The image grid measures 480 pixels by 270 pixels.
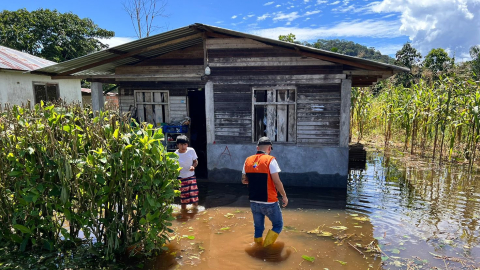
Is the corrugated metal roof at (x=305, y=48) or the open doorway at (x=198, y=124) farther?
the open doorway at (x=198, y=124)

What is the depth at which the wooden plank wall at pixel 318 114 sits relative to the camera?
8219 millimetres

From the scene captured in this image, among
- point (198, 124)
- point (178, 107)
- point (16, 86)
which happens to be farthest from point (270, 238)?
point (16, 86)

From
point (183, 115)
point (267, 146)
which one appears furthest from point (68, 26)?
point (267, 146)

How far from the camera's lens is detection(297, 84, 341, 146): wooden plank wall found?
822 centimetres

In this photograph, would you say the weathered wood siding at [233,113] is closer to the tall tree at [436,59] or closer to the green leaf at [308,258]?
the green leaf at [308,258]

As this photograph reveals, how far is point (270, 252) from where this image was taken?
4.82 m

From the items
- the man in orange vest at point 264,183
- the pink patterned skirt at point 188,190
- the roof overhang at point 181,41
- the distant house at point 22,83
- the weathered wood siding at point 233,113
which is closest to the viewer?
the man in orange vest at point 264,183

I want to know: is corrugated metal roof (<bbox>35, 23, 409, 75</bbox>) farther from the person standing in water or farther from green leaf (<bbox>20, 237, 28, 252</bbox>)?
green leaf (<bbox>20, 237, 28, 252</bbox>)

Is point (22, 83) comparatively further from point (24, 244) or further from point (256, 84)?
point (24, 244)

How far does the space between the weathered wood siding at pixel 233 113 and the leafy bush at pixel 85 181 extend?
445 cm

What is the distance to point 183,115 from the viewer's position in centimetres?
1000

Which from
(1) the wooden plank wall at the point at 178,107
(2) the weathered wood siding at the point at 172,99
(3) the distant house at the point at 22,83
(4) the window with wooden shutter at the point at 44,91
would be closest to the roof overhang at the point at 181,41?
(2) the weathered wood siding at the point at 172,99

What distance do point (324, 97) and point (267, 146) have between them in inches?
167

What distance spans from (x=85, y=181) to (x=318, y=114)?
20.3 feet
